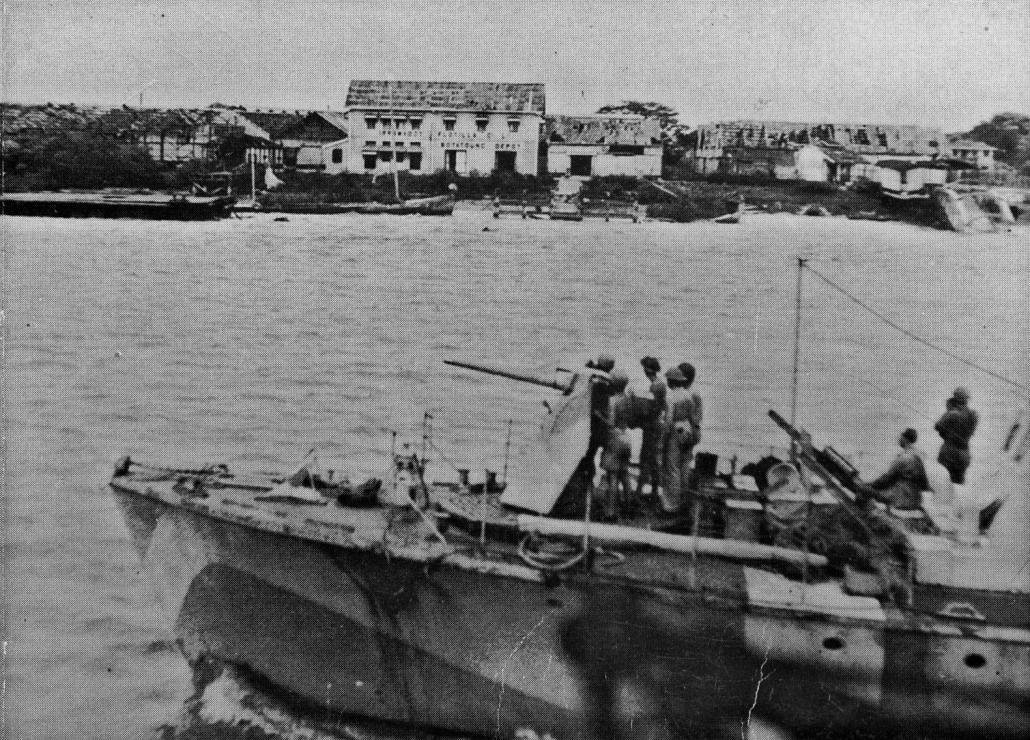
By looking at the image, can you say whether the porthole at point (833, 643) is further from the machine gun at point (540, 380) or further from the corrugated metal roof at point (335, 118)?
the corrugated metal roof at point (335, 118)

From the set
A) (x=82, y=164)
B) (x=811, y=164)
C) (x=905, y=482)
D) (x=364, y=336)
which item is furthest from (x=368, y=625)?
(x=811, y=164)

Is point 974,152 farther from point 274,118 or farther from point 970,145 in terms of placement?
point 274,118

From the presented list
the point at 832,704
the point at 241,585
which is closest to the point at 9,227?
the point at 241,585

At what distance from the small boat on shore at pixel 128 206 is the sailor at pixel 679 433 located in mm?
4163

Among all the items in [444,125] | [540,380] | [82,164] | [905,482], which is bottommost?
[905,482]

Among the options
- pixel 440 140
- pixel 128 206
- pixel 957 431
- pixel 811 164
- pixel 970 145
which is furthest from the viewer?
pixel 128 206

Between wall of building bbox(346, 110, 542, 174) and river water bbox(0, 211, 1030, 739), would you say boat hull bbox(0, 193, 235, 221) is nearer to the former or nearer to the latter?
river water bbox(0, 211, 1030, 739)

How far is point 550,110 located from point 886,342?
3031 mm

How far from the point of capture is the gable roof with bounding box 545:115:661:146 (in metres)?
6.77

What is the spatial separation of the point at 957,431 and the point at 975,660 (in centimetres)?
121

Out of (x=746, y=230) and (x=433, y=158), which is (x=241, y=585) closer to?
(x=433, y=158)

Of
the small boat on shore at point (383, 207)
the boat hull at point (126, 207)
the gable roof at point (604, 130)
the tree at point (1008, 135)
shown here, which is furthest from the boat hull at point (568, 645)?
the gable roof at point (604, 130)

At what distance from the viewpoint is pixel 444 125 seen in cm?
701

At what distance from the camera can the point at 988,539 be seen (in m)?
4.84
